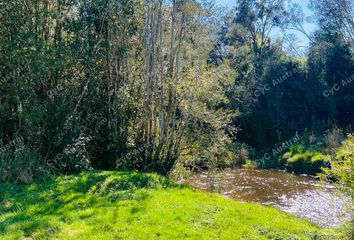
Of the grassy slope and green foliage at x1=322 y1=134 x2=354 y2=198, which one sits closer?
the grassy slope

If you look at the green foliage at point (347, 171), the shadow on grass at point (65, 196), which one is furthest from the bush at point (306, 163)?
the green foliage at point (347, 171)

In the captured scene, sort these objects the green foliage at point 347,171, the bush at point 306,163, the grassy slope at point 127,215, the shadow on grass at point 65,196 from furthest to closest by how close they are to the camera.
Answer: the bush at point 306,163 < the green foliage at point 347,171 < the shadow on grass at point 65,196 < the grassy slope at point 127,215

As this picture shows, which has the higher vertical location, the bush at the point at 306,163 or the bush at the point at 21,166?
the bush at the point at 21,166

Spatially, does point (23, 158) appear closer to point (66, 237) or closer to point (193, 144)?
point (66, 237)

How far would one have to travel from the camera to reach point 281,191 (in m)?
15.0

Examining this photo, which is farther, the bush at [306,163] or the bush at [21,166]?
the bush at [306,163]

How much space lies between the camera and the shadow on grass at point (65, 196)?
21.1 feet

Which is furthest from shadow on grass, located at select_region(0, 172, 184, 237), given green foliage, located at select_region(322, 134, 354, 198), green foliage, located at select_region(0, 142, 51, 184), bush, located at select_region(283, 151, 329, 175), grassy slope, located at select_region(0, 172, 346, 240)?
bush, located at select_region(283, 151, 329, 175)

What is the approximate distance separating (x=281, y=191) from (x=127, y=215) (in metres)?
9.49

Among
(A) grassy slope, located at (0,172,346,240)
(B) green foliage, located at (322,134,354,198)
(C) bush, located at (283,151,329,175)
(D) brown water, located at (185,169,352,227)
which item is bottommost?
(D) brown water, located at (185,169,352,227)

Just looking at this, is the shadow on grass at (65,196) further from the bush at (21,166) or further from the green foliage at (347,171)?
the green foliage at (347,171)

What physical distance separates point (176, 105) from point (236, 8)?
23.3m

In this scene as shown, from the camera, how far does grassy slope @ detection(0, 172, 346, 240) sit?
6293mm

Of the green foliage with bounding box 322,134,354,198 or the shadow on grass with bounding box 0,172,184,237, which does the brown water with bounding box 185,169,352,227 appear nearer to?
the green foliage with bounding box 322,134,354,198
